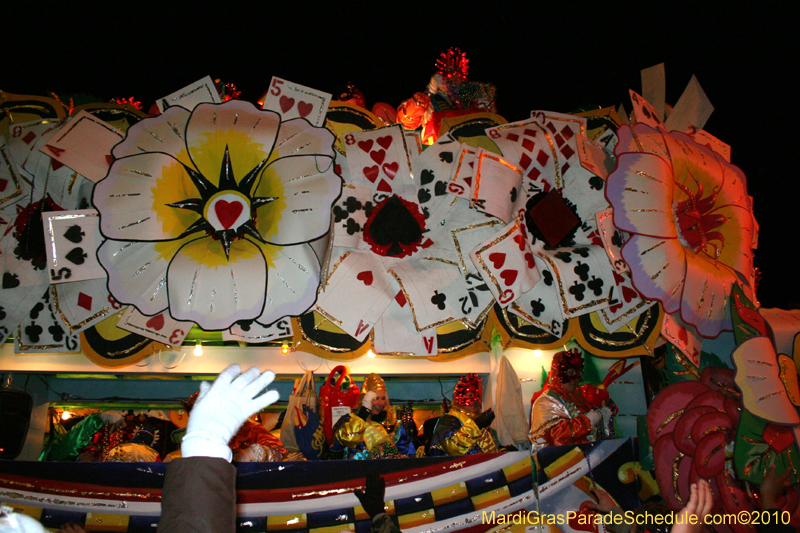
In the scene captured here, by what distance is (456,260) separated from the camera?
114 inches

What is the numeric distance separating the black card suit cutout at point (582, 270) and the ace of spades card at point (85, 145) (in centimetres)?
253

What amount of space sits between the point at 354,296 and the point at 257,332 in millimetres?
569

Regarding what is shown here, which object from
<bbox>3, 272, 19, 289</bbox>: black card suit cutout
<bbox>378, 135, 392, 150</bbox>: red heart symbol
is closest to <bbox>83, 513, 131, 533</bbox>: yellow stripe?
<bbox>3, 272, 19, 289</bbox>: black card suit cutout

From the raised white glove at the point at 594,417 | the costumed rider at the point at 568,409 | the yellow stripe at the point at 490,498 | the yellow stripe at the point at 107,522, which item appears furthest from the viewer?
the raised white glove at the point at 594,417

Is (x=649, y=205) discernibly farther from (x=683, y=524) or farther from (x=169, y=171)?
(x=169, y=171)

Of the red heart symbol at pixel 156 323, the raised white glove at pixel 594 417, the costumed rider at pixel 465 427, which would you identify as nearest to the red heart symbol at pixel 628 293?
the raised white glove at pixel 594 417

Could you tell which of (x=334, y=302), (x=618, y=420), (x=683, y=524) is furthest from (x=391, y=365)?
(x=683, y=524)

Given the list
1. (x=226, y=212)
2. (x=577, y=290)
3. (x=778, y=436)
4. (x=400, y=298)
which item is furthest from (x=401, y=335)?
(x=778, y=436)

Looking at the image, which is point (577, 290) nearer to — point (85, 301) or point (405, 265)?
point (405, 265)

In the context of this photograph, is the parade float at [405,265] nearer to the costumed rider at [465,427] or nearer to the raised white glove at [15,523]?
the costumed rider at [465,427]

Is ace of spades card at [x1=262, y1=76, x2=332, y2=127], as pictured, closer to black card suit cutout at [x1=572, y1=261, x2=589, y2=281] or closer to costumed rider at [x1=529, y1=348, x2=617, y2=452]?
black card suit cutout at [x1=572, y1=261, x2=589, y2=281]

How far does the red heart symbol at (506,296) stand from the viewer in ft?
9.15

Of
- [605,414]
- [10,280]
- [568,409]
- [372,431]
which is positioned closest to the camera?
[10,280]

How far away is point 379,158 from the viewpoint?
2844mm
